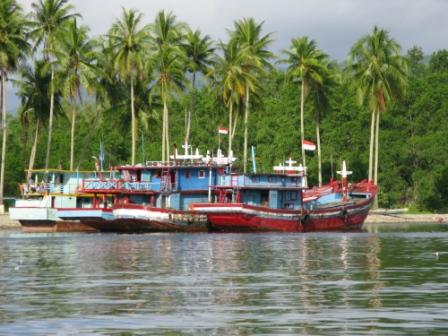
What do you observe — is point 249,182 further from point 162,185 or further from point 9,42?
point 9,42

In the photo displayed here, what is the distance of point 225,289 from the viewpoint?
113ft

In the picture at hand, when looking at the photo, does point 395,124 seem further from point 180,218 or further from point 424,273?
point 424,273

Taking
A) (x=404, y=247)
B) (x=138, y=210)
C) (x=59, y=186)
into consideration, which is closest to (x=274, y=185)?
(x=138, y=210)

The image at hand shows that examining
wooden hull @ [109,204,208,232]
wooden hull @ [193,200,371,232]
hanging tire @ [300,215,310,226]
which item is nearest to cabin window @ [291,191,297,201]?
wooden hull @ [193,200,371,232]

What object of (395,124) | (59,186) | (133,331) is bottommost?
(133,331)

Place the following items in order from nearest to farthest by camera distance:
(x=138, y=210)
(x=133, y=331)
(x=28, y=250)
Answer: (x=133, y=331) < (x=28, y=250) < (x=138, y=210)

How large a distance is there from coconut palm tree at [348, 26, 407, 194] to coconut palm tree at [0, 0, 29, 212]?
29.0m

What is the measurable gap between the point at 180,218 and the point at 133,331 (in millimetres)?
51851

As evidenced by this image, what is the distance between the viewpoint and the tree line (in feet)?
320

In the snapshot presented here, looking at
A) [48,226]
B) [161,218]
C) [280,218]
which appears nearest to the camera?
[161,218]

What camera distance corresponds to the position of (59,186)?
8500 cm

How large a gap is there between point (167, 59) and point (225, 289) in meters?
64.6

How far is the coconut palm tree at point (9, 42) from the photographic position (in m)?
95.7

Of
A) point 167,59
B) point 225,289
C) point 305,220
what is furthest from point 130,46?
point 225,289
